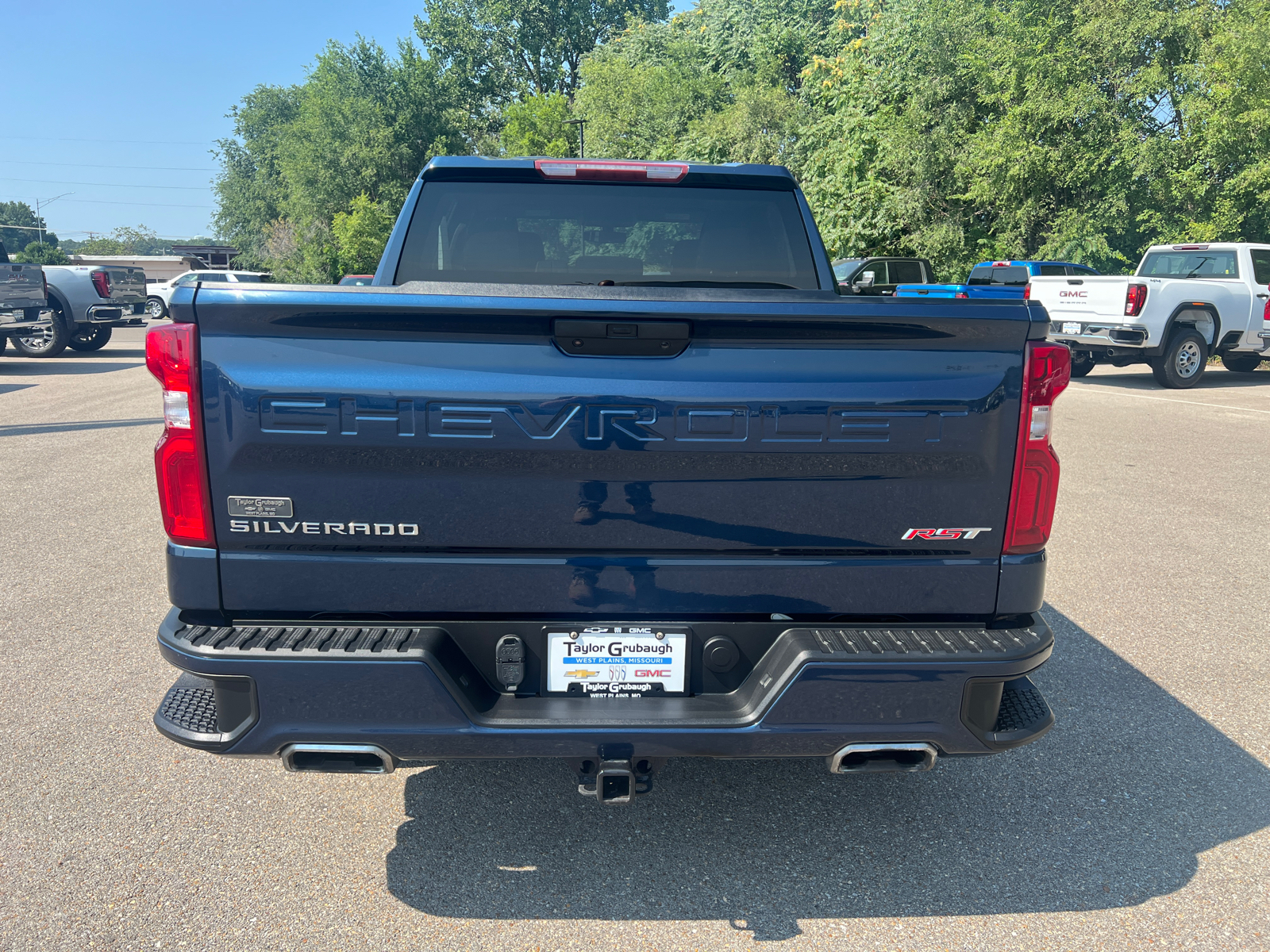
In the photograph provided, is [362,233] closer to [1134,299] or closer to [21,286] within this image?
[21,286]

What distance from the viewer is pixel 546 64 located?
77125mm

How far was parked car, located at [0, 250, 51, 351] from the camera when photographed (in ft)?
52.2

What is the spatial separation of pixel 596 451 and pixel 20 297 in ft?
58.9

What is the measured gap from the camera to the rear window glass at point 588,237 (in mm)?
3543

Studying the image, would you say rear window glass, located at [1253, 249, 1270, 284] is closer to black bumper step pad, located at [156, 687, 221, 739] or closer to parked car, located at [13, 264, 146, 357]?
black bumper step pad, located at [156, 687, 221, 739]

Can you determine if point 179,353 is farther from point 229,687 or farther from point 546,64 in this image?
point 546,64

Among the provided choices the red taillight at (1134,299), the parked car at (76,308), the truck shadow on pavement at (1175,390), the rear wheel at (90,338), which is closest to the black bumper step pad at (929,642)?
the red taillight at (1134,299)

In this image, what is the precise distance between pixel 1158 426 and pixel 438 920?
39.6 ft

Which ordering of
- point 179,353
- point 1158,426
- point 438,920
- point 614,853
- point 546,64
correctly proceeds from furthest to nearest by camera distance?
point 546,64
point 1158,426
point 614,853
point 438,920
point 179,353

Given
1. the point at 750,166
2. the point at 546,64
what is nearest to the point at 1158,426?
the point at 750,166

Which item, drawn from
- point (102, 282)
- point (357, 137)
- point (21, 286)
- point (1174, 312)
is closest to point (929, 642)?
point (1174, 312)

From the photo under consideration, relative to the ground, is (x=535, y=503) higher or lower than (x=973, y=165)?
lower

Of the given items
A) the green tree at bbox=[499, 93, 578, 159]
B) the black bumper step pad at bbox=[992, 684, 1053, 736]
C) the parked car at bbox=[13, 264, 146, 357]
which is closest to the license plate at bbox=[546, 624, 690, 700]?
the black bumper step pad at bbox=[992, 684, 1053, 736]

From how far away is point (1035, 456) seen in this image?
2416 millimetres
